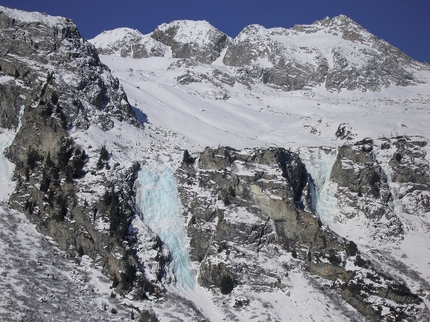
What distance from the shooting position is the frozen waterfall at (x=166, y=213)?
46312mm

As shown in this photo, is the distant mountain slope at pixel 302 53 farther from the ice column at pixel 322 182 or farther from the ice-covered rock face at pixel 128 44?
the ice column at pixel 322 182

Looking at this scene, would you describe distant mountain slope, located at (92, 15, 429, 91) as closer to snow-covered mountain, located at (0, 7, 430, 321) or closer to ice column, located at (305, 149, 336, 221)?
snow-covered mountain, located at (0, 7, 430, 321)

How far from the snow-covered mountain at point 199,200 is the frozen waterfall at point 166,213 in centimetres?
14

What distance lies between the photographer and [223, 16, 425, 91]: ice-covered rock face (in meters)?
117

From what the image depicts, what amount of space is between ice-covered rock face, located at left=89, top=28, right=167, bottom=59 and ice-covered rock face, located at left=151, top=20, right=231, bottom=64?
491 centimetres

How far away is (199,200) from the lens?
50.8 m

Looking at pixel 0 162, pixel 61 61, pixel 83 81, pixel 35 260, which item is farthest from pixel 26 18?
pixel 35 260

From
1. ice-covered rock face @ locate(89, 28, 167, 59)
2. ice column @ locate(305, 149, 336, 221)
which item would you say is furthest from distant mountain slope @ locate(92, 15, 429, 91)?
ice column @ locate(305, 149, 336, 221)

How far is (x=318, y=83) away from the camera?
117312 mm

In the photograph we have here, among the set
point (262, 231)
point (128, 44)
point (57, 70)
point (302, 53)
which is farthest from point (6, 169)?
point (128, 44)

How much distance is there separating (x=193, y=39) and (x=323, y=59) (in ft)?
145

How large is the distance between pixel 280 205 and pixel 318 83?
7311cm

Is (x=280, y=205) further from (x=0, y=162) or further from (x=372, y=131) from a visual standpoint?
(x=0, y=162)

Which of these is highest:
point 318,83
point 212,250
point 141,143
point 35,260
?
point 318,83
